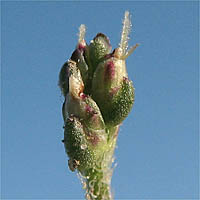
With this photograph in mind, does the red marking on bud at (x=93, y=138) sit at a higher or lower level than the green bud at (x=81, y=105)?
lower

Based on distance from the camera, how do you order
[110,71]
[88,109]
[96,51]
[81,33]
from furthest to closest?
[81,33]
[96,51]
[110,71]
[88,109]

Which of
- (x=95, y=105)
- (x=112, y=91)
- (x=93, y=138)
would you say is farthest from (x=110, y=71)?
(x=93, y=138)

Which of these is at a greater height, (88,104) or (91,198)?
(88,104)

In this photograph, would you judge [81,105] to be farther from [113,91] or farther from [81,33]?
[81,33]

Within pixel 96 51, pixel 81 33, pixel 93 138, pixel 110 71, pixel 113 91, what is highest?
pixel 81 33

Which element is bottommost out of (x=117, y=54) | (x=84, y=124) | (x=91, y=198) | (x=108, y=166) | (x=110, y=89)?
(x=91, y=198)

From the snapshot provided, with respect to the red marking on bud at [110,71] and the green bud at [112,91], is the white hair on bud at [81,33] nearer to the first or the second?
the green bud at [112,91]

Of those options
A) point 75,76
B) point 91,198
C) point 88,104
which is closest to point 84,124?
point 88,104

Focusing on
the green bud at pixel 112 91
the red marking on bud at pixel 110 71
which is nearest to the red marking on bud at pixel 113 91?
the green bud at pixel 112 91

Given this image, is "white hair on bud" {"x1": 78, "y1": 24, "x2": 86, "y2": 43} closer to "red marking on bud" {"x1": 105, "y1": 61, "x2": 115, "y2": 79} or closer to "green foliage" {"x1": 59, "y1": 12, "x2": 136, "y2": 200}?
"green foliage" {"x1": 59, "y1": 12, "x2": 136, "y2": 200}

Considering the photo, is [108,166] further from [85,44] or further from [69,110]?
[85,44]

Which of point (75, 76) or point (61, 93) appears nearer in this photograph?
point (75, 76)
